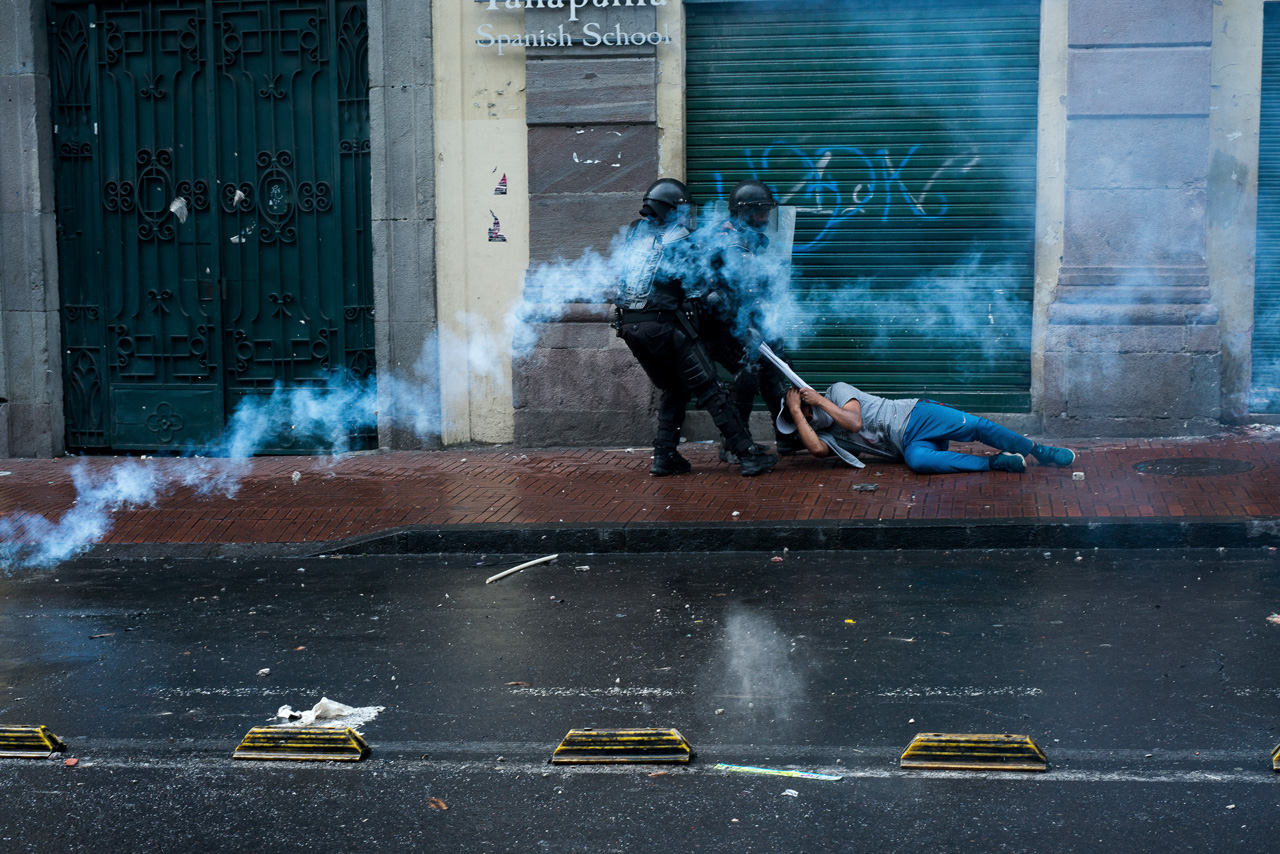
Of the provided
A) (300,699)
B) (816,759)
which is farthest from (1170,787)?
(300,699)

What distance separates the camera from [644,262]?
812 cm

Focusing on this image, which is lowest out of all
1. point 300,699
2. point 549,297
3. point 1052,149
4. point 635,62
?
point 300,699

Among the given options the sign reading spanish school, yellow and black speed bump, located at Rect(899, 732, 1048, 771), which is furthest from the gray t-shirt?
yellow and black speed bump, located at Rect(899, 732, 1048, 771)

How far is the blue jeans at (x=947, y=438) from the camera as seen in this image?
7957 mm

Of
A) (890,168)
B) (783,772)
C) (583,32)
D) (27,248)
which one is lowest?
(783,772)

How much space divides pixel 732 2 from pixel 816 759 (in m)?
7.41

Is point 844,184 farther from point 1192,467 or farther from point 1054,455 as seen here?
point 1192,467

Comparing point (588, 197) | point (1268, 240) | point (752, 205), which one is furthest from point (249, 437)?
point (1268, 240)

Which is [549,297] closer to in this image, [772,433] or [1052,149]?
[772,433]

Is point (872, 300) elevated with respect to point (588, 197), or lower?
lower

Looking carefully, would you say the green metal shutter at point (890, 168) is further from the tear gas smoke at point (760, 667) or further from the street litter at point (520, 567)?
the tear gas smoke at point (760, 667)

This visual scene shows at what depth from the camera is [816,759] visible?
147 inches

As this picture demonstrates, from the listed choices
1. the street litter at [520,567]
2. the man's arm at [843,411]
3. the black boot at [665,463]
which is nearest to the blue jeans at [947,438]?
the man's arm at [843,411]

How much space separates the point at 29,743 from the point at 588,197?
6.60m
